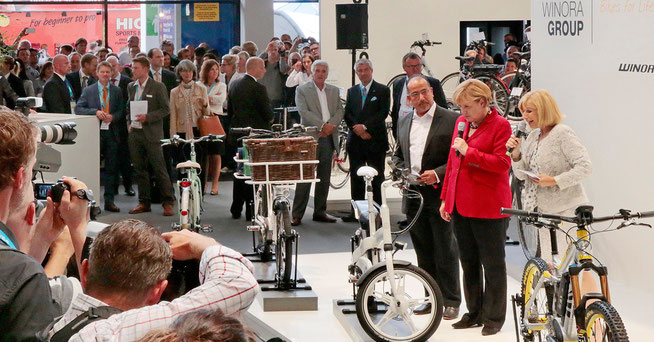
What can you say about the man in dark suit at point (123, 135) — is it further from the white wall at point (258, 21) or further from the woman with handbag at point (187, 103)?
the white wall at point (258, 21)

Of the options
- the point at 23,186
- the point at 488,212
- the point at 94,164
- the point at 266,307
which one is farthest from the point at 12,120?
the point at 94,164

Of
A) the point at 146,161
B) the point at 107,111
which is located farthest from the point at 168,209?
the point at 107,111

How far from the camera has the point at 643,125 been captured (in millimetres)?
6785

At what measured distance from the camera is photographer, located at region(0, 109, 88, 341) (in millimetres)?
2199

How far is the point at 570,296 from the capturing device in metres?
4.44

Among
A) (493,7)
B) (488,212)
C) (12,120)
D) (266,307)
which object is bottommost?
(266,307)

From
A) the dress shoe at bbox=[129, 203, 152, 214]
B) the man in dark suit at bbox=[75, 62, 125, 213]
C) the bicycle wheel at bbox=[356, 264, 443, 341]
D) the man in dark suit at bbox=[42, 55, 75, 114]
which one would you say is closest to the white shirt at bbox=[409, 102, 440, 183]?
the bicycle wheel at bbox=[356, 264, 443, 341]

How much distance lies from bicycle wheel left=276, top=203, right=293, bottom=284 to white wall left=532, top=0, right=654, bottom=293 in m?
2.26

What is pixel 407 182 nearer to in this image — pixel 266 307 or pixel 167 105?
pixel 266 307

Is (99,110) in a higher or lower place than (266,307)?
higher

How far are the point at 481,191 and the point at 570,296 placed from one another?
143 centimetres

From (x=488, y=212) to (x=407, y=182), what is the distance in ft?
1.81

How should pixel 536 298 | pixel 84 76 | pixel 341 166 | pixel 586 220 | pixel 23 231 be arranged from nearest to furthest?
1. pixel 23 231
2. pixel 586 220
3. pixel 536 298
4. pixel 84 76
5. pixel 341 166

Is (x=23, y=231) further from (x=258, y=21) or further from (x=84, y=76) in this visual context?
(x=258, y=21)
